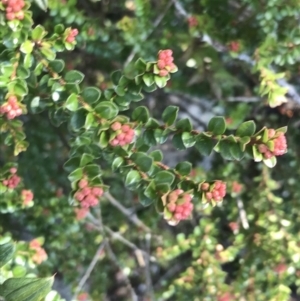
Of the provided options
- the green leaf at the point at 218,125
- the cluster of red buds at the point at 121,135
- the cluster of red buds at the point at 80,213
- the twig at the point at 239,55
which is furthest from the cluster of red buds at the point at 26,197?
the twig at the point at 239,55

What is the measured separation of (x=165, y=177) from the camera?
0.71m

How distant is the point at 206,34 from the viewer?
1055 mm

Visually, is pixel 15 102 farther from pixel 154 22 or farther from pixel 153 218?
pixel 153 218

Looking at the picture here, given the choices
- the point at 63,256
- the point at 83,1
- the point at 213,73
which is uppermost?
the point at 83,1

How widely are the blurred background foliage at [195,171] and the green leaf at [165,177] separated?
0.36 meters

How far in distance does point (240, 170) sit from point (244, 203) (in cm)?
8

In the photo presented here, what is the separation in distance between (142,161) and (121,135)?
0.18ft

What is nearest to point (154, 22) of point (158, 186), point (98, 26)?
point (98, 26)

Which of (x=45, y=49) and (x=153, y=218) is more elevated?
(x=45, y=49)

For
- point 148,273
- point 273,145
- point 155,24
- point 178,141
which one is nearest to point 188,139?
point 178,141

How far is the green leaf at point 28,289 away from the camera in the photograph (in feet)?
2.08

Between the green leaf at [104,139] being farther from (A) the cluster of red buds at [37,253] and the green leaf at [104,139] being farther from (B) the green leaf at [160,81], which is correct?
(A) the cluster of red buds at [37,253]

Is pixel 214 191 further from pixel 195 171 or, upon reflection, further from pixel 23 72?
pixel 195 171

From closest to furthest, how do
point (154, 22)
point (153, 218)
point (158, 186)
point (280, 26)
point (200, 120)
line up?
1. point (158, 186)
2. point (280, 26)
3. point (154, 22)
4. point (153, 218)
5. point (200, 120)
